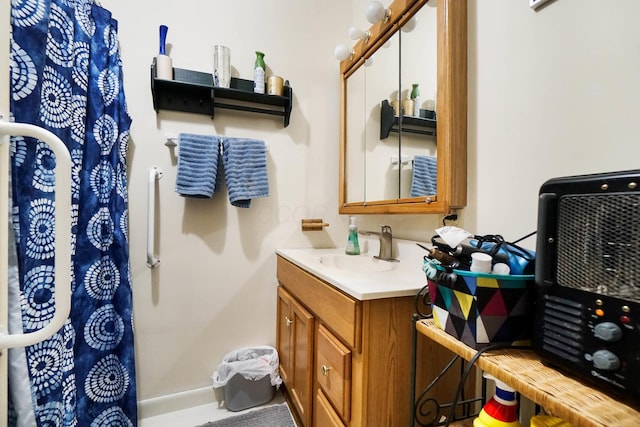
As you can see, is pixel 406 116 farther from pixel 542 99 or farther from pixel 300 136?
pixel 300 136

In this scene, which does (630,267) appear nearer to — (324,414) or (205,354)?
(324,414)

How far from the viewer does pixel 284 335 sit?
151 centimetres

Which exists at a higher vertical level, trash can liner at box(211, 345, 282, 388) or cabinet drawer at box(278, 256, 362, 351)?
cabinet drawer at box(278, 256, 362, 351)

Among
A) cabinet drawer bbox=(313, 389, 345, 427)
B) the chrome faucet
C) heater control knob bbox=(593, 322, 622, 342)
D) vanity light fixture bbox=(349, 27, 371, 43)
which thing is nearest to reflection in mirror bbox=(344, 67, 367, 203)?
vanity light fixture bbox=(349, 27, 371, 43)

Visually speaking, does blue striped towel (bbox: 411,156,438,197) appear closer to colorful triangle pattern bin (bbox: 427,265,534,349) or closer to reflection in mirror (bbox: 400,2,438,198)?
reflection in mirror (bbox: 400,2,438,198)

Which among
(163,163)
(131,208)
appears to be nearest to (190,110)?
(163,163)

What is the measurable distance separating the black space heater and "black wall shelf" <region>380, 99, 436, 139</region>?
0.62m

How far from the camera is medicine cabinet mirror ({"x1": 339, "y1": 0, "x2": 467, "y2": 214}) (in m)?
0.91

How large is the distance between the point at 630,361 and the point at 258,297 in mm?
1543

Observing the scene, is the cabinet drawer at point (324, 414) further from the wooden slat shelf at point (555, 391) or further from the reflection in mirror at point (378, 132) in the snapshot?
the reflection in mirror at point (378, 132)

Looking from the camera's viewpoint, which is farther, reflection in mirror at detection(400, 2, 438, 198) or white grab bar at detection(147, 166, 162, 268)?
white grab bar at detection(147, 166, 162, 268)

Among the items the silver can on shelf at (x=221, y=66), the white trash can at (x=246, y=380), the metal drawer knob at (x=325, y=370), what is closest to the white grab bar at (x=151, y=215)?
the silver can on shelf at (x=221, y=66)

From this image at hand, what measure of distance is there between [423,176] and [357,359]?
70cm

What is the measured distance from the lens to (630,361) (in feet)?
1.17
